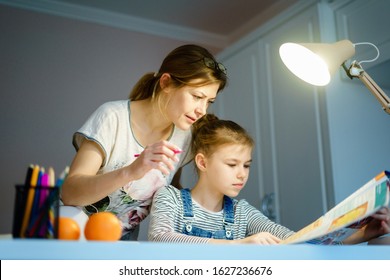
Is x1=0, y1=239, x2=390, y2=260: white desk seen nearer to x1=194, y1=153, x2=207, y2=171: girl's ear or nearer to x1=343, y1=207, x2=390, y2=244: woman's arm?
x1=343, y1=207, x2=390, y2=244: woman's arm

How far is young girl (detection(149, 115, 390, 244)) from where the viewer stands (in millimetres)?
1034

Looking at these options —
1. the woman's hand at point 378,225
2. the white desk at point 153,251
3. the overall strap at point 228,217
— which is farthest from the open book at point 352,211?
the overall strap at point 228,217

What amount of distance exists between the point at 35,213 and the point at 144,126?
79 centimetres

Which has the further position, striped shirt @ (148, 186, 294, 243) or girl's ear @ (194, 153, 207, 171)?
girl's ear @ (194, 153, 207, 171)

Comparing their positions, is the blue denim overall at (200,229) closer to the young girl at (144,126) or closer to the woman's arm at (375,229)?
the young girl at (144,126)

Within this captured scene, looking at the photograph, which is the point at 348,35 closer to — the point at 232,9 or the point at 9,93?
the point at 232,9

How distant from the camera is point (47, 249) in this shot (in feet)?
1.38

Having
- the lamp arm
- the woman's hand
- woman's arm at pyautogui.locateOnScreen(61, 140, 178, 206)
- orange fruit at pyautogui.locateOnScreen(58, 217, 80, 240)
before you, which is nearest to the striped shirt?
woman's arm at pyautogui.locateOnScreen(61, 140, 178, 206)

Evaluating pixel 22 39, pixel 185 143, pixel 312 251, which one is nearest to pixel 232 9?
pixel 22 39

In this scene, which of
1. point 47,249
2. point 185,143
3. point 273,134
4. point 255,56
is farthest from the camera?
point 255,56

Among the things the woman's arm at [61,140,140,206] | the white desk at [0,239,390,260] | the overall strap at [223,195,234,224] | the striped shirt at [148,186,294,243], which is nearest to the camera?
the white desk at [0,239,390,260]

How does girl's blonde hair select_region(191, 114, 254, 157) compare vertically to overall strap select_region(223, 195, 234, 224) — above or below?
above

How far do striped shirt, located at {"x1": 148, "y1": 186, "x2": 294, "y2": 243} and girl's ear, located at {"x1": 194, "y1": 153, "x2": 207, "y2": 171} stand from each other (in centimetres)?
12
